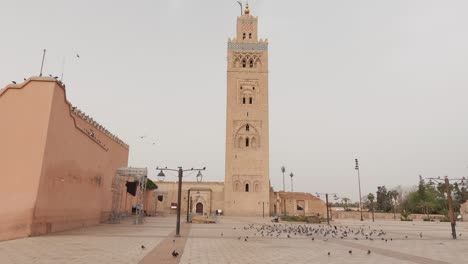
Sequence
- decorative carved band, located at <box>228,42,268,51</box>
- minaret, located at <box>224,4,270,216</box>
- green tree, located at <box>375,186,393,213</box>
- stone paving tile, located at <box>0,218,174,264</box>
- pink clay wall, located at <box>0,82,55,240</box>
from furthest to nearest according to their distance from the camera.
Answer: green tree, located at <box>375,186,393,213</box>
decorative carved band, located at <box>228,42,268,51</box>
minaret, located at <box>224,4,270,216</box>
pink clay wall, located at <box>0,82,55,240</box>
stone paving tile, located at <box>0,218,174,264</box>

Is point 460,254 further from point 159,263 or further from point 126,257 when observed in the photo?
point 126,257

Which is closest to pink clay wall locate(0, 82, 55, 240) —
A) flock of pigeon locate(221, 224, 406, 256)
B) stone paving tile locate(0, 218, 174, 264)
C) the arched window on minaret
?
stone paving tile locate(0, 218, 174, 264)

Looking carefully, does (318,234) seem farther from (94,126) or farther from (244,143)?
(244,143)

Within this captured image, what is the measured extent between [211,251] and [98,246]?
3472 millimetres

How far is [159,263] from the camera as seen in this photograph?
767cm

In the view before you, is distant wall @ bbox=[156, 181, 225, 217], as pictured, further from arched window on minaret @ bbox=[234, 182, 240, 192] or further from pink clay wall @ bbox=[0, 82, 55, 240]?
pink clay wall @ bbox=[0, 82, 55, 240]

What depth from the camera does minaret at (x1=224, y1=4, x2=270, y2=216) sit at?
152 ft

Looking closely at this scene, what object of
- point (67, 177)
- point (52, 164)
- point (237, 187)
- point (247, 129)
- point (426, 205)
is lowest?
point (426, 205)

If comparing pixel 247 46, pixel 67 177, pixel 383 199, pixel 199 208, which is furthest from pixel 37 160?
pixel 383 199

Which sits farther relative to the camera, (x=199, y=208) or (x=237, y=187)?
(x=199, y=208)

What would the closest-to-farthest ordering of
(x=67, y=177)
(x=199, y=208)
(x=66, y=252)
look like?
1. (x=66, y=252)
2. (x=67, y=177)
3. (x=199, y=208)

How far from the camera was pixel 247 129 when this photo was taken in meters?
48.5

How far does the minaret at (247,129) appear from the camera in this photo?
46.5 meters

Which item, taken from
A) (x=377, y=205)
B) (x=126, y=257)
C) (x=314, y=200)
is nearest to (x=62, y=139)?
(x=126, y=257)
